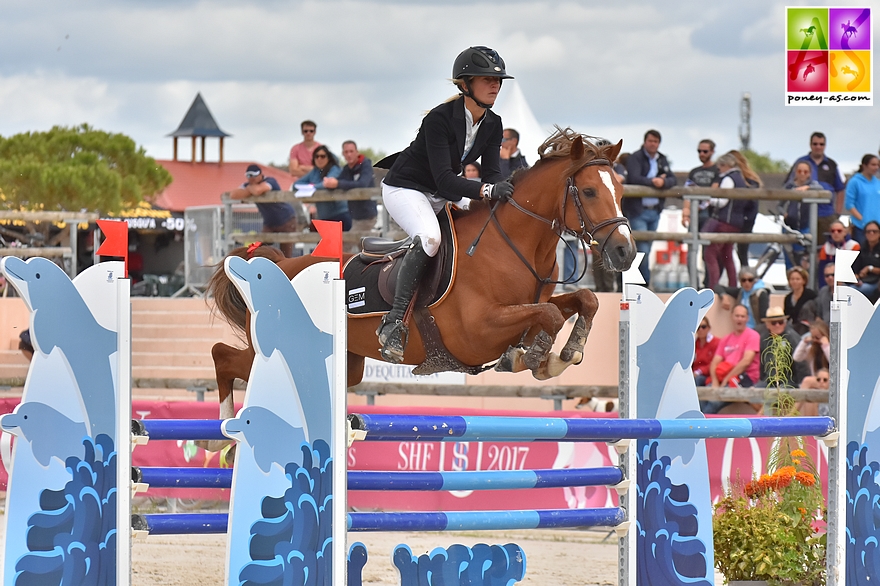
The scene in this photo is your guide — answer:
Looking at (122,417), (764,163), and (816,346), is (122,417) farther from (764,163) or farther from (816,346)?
(764,163)

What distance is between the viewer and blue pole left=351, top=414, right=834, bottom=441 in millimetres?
3457

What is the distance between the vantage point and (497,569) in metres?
3.82

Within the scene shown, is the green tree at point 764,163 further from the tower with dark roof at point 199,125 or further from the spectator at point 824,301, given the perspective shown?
the spectator at point 824,301

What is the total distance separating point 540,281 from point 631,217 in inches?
190

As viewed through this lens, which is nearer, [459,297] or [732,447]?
[459,297]

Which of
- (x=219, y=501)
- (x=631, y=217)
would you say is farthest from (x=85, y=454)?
(x=631, y=217)

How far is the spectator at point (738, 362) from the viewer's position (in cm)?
811

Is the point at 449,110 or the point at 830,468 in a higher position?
the point at 449,110

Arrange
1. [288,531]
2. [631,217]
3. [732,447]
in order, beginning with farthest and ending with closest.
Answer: [631,217] → [732,447] → [288,531]

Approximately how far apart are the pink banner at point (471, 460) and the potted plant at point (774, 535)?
2.33 m

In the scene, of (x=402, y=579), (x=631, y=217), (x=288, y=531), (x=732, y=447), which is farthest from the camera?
(x=631, y=217)

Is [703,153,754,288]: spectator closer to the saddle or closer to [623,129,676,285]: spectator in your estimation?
[623,129,676,285]: spectator

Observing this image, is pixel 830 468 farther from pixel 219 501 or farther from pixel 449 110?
pixel 219 501

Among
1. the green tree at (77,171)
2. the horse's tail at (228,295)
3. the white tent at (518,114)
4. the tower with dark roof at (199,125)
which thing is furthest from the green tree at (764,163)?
the horse's tail at (228,295)
